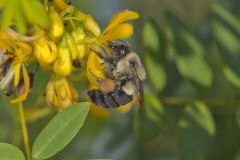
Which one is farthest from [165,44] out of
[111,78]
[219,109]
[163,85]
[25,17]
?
[25,17]

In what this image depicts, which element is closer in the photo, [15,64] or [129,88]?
[15,64]

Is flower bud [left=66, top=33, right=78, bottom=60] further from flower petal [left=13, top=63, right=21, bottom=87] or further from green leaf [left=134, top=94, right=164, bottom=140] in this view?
green leaf [left=134, top=94, right=164, bottom=140]

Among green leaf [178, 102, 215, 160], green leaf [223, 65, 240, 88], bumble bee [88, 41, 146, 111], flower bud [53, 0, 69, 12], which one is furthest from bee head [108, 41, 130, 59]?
green leaf [223, 65, 240, 88]

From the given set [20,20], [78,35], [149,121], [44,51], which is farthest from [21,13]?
[149,121]

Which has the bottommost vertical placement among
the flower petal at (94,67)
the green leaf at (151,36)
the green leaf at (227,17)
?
the green leaf at (151,36)

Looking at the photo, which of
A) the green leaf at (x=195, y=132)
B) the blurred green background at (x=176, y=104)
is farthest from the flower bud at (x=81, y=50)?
the green leaf at (x=195, y=132)

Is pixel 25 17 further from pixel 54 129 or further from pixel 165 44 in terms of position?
pixel 165 44

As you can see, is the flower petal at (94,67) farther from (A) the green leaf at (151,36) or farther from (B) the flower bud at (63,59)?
(A) the green leaf at (151,36)

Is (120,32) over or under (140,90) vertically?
over

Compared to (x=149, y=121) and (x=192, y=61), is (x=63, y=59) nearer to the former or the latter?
(x=149, y=121)
